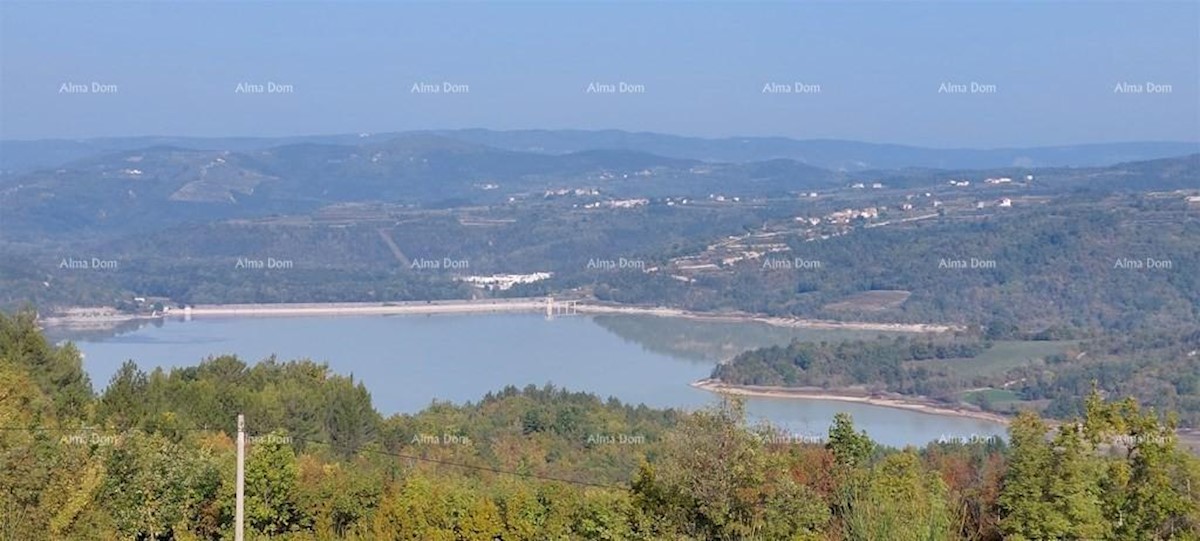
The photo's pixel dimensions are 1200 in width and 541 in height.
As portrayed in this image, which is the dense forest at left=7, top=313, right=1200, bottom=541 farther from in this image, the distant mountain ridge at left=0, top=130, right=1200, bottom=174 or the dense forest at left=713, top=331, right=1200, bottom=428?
the distant mountain ridge at left=0, top=130, right=1200, bottom=174

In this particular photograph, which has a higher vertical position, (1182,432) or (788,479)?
(788,479)

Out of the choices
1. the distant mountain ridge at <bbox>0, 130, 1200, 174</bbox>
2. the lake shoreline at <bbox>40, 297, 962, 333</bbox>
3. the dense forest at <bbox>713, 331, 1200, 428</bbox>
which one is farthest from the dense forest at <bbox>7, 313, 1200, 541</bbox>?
the distant mountain ridge at <bbox>0, 130, 1200, 174</bbox>

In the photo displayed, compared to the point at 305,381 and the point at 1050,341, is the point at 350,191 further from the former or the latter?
the point at 305,381

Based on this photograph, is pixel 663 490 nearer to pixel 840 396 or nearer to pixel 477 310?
pixel 840 396

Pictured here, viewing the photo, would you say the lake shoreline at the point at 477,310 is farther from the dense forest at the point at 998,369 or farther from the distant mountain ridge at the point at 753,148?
the distant mountain ridge at the point at 753,148

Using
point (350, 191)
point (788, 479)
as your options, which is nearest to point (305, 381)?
point (788, 479)
